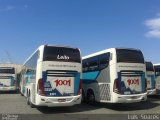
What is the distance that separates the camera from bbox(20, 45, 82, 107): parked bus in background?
15.6 meters

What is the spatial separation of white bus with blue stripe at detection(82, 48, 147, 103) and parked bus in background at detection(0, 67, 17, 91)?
56.3 ft

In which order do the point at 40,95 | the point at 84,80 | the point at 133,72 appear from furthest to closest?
the point at 84,80 < the point at 133,72 < the point at 40,95

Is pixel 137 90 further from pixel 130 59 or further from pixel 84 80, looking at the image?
pixel 84 80

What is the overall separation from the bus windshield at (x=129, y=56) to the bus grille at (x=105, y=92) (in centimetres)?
161

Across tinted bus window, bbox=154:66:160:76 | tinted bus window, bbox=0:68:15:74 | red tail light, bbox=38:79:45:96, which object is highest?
tinted bus window, bbox=0:68:15:74

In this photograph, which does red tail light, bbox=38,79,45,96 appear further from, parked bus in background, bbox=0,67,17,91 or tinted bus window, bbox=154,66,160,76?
parked bus in background, bbox=0,67,17,91

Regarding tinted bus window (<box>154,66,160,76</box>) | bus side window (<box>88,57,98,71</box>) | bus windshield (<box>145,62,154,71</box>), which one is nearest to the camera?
bus side window (<box>88,57,98,71</box>)

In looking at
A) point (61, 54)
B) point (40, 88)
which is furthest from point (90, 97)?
point (40, 88)

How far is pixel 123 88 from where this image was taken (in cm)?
1636

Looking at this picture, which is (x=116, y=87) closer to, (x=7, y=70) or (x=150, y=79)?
(x=150, y=79)

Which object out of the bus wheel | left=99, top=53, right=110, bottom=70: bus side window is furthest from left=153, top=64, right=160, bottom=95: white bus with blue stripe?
left=99, top=53, right=110, bottom=70: bus side window

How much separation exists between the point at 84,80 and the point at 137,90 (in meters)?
4.75

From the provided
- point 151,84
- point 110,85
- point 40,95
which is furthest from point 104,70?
point 151,84

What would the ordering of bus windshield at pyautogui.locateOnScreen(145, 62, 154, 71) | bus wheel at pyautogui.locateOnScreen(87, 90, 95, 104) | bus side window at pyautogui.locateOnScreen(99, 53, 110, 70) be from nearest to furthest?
bus side window at pyautogui.locateOnScreen(99, 53, 110, 70)
bus wheel at pyautogui.locateOnScreen(87, 90, 95, 104)
bus windshield at pyautogui.locateOnScreen(145, 62, 154, 71)
